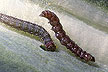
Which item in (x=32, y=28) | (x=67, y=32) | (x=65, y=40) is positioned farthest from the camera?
(x=67, y=32)

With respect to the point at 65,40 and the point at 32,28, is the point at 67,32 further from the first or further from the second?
the point at 32,28

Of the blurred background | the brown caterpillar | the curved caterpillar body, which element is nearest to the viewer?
the blurred background

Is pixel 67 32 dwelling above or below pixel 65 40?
above

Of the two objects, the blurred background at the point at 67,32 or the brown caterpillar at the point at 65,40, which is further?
the brown caterpillar at the point at 65,40

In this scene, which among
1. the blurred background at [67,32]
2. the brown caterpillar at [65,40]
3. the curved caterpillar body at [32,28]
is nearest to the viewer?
the blurred background at [67,32]

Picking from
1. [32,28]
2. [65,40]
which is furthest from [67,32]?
[32,28]

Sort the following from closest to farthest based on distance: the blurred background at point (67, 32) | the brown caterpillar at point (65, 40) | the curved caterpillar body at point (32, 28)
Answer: the blurred background at point (67, 32)
the brown caterpillar at point (65, 40)
the curved caterpillar body at point (32, 28)

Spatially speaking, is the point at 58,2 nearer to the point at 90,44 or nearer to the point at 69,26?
the point at 69,26

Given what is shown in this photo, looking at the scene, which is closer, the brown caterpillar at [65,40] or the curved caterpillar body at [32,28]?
the brown caterpillar at [65,40]
